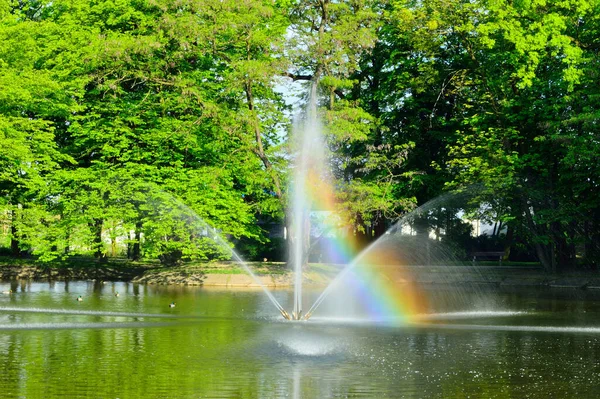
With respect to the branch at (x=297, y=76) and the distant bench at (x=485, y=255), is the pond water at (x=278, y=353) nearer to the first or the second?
the branch at (x=297, y=76)

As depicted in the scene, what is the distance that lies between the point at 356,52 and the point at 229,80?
23.4ft

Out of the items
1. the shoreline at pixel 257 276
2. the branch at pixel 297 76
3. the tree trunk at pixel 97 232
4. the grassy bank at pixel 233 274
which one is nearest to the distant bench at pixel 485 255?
the grassy bank at pixel 233 274

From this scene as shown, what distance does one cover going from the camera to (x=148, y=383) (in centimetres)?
1366

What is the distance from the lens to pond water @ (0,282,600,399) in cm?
1344

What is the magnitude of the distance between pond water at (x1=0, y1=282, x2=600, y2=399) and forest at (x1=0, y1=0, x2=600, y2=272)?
48.9ft

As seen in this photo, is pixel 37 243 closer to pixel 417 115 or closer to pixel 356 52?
pixel 356 52

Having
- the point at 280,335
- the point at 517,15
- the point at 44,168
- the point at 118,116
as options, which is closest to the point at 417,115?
the point at 517,15

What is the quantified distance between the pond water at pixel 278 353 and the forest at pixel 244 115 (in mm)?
14893

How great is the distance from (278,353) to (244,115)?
2654 centimetres

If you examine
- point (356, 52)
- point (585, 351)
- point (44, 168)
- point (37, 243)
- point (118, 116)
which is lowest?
point (585, 351)

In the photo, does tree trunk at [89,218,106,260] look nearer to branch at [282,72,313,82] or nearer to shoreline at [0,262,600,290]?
A: shoreline at [0,262,600,290]

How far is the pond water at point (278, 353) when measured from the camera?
13.4m

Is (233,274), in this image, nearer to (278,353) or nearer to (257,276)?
(257,276)

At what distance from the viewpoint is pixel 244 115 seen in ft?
140
